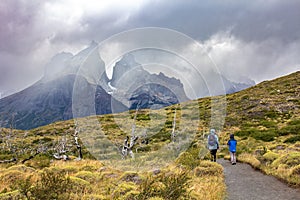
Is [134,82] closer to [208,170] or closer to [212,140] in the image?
[208,170]

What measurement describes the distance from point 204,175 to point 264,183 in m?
2.73

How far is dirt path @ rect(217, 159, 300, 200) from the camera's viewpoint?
931 cm

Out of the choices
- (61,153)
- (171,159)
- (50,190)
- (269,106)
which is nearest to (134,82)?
(171,159)

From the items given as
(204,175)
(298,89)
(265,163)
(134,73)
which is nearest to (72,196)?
(204,175)

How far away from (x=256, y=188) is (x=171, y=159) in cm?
1002

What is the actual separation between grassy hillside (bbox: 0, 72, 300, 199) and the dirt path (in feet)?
1.37

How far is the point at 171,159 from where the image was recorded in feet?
66.7

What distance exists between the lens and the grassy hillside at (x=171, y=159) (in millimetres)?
8289

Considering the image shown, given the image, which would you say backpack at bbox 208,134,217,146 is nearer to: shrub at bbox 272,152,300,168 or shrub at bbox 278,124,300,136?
shrub at bbox 272,152,300,168

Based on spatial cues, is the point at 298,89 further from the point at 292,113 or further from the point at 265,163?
the point at 265,163

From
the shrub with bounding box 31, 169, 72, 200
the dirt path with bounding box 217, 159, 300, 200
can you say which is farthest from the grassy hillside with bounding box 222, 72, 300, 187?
the shrub with bounding box 31, 169, 72, 200

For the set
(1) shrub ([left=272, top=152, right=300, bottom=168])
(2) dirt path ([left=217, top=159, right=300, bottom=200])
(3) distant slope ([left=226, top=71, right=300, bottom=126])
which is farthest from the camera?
(3) distant slope ([left=226, top=71, right=300, bottom=126])

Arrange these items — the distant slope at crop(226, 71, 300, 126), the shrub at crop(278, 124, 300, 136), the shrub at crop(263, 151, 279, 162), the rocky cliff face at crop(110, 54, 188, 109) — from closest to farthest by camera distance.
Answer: the rocky cliff face at crop(110, 54, 188, 109)
the shrub at crop(263, 151, 279, 162)
the shrub at crop(278, 124, 300, 136)
the distant slope at crop(226, 71, 300, 126)

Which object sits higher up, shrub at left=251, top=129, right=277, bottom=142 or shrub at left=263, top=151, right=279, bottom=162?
shrub at left=251, top=129, right=277, bottom=142
